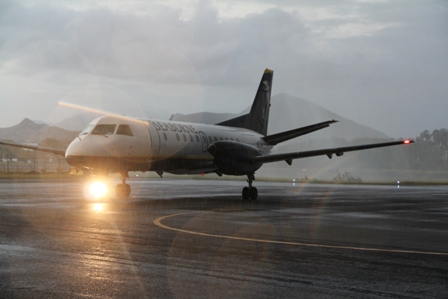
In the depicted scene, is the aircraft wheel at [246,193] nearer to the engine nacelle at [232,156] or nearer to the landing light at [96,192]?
the engine nacelle at [232,156]

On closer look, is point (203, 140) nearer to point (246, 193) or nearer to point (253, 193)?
point (246, 193)

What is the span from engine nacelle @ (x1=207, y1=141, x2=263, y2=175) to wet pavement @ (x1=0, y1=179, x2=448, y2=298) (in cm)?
698

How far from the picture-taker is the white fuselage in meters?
22.6

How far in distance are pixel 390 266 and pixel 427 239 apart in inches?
148

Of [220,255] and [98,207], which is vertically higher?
[98,207]

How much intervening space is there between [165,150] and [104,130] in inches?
120

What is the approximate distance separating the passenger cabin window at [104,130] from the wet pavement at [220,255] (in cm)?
621

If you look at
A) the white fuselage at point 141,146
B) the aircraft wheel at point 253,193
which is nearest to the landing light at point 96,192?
the white fuselage at point 141,146

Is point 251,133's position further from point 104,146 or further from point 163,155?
point 104,146

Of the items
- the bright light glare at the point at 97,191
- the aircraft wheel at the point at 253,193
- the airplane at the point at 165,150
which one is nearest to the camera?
the airplane at the point at 165,150

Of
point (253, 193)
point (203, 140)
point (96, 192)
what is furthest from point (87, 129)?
point (253, 193)

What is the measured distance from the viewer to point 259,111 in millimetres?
33500

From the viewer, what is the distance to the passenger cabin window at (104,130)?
23438 mm

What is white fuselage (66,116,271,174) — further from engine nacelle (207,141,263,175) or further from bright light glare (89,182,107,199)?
bright light glare (89,182,107,199)
